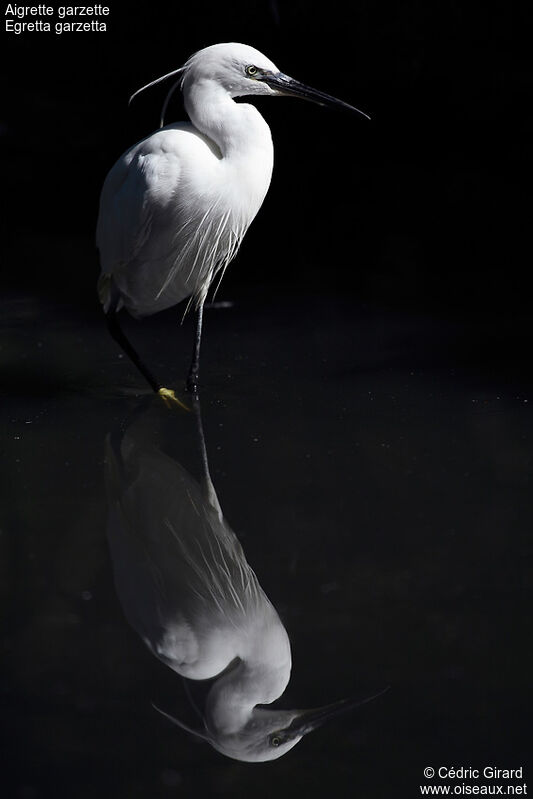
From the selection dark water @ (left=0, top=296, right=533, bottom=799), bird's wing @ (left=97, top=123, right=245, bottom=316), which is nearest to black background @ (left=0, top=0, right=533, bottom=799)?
dark water @ (left=0, top=296, right=533, bottom=799)

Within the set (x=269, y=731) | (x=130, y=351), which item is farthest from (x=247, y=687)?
(x=130, y=351)

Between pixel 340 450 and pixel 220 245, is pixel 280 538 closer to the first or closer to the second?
pixel 340 450

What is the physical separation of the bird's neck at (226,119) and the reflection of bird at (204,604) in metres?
0.72

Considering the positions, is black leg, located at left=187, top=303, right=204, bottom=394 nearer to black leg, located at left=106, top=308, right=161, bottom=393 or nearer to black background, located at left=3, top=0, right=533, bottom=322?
black leg, located at left=106, top=308, right=161, bottom=393

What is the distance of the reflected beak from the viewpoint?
1.48m

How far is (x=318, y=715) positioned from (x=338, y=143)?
4.17m

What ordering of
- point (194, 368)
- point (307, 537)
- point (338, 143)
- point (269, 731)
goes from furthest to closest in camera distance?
point (338, 143) → point (194, 368) → point (307, 537) → point (269, 731)

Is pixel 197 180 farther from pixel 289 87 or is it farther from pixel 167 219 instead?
pixel 289 87

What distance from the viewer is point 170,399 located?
2.66m

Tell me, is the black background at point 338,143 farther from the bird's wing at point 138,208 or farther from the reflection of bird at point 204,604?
the reflection of bird at point 204,604

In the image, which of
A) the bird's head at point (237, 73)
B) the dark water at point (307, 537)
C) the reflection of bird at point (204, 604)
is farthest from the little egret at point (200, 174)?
the reflection of bird at point (204, 604)

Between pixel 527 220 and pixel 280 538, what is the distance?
2448 millimetres

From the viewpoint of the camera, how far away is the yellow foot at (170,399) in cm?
264

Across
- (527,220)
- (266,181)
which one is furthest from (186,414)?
(527,220)
